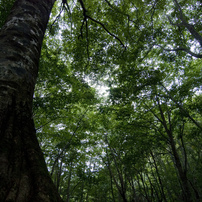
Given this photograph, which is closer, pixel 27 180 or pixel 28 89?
pixel 27 180

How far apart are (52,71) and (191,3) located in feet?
28.7

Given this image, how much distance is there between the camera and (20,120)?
3.30 feet

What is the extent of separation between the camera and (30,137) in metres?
1.00

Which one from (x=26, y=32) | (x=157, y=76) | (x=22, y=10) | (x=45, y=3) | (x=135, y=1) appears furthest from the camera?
(x=157, y=76)

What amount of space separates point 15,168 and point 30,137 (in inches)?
10.0

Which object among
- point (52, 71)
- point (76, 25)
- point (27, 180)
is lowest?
point (27, 180)

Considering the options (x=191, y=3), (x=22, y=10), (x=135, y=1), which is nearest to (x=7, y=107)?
(x=22, y=10)

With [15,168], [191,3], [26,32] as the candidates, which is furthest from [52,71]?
[191,3]

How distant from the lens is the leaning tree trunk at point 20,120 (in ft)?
2.38

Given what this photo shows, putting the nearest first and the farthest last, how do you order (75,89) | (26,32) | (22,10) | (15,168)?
(15,168) < (26,32) < (22,10) < (75,89)

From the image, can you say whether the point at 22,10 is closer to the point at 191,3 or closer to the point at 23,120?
the point at 23,120

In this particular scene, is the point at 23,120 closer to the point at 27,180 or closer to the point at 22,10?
the point at 27,180

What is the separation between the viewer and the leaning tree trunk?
0.72 meters

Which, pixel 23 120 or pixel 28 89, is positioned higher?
pixel 28 89
